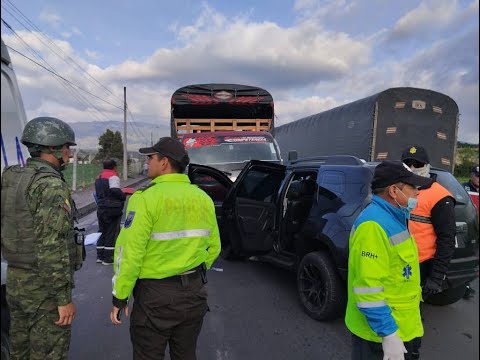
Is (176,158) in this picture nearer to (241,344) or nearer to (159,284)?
(159,284)

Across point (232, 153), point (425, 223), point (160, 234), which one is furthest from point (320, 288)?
point (232, 153)

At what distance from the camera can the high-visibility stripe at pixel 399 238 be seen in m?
1.96

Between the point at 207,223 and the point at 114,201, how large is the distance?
440 cm

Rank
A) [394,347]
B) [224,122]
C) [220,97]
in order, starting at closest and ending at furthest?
1. [394,347]
2. [220,97]
3. [224,122]

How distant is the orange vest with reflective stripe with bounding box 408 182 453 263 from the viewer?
3.29 meters

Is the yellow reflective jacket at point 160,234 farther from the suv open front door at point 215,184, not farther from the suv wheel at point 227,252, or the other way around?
the suv wheel at point 227,252

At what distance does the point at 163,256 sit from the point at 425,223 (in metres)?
2.37

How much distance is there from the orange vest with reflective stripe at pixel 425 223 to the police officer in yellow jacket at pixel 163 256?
6.55 ft

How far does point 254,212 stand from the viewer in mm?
5316

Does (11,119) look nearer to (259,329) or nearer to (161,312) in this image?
(161,312)

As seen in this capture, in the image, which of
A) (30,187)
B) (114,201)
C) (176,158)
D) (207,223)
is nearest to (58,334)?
(30,187)

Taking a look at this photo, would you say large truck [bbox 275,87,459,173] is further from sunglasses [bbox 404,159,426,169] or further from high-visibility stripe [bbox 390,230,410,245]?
high-visibility stripe [bbox 390,230,410,245]

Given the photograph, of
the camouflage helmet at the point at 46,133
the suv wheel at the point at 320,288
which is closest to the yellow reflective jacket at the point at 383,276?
the suv wheel at the point at 320,288

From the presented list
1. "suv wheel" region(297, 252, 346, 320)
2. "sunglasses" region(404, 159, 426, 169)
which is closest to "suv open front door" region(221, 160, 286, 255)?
"suv wheel" region(297, 252, 346, 320)
